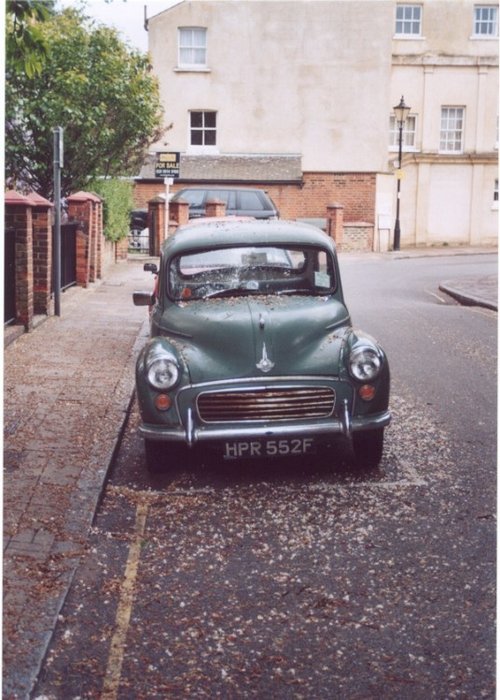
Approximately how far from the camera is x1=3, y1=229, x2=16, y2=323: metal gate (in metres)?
11.0

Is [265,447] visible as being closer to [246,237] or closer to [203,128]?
[246,237]

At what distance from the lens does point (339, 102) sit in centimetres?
3609

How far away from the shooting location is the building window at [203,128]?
3662 centimetres

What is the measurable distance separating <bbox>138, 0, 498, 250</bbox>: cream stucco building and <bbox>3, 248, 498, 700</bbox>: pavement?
23272 millimetres

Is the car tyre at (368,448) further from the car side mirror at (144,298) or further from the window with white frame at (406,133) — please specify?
the window with white frame at (406,133)

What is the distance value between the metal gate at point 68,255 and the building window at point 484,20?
26733 millimetres

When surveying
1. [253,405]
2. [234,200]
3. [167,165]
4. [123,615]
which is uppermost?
[167,165]

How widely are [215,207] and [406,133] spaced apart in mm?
13765

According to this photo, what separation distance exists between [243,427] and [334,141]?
32.1 m

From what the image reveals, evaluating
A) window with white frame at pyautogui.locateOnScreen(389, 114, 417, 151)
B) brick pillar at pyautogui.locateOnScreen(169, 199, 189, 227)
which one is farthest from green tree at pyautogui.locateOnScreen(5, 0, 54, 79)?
window with white frame at pyautogui.locateOnScreen(389, 114, 417, 151)

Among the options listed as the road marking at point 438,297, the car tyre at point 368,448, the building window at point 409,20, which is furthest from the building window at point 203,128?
the car tyre at point 368,448

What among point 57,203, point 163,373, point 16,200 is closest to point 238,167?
point 57,203

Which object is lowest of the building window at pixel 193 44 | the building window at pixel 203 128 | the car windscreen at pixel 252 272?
the car windscreen at pixel 252 272

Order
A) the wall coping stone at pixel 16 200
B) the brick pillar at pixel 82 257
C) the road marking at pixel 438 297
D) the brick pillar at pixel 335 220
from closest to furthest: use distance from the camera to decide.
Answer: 1. the wall coping stone at pixel 16 200
2. the brick pillar at pixel 82 257
3. the road marking at pixel 438 297
4. the brick pillar at pixel 335 220
